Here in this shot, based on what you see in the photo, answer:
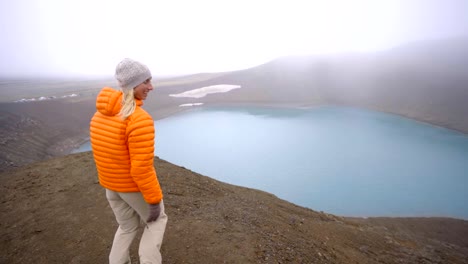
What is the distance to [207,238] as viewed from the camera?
17.9ft

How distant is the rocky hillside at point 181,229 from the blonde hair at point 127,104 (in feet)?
10.4

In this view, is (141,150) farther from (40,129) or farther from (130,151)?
(40,129)

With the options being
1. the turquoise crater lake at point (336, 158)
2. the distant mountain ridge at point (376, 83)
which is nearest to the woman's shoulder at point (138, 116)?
the turquoise crater lake at point (336, 158)

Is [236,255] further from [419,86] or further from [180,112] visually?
[419,86]

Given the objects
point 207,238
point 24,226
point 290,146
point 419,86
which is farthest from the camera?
point 419,86

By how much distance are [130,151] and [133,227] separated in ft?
3.67

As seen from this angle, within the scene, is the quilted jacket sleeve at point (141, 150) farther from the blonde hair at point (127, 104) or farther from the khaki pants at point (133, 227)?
the khaki pants at point (133, 227)

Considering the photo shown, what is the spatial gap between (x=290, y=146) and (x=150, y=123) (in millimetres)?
29329

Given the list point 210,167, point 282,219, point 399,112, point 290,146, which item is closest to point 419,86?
point 399,112

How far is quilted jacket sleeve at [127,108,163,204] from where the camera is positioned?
2.73m

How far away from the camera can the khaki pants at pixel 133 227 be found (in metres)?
3.06

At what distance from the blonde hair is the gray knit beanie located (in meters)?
0.06

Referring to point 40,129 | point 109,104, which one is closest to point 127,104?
point 109,104

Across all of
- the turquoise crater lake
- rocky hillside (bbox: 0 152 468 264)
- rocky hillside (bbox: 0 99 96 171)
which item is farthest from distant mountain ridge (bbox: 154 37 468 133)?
rocky hillside (bbox: 0 152 468 264)
